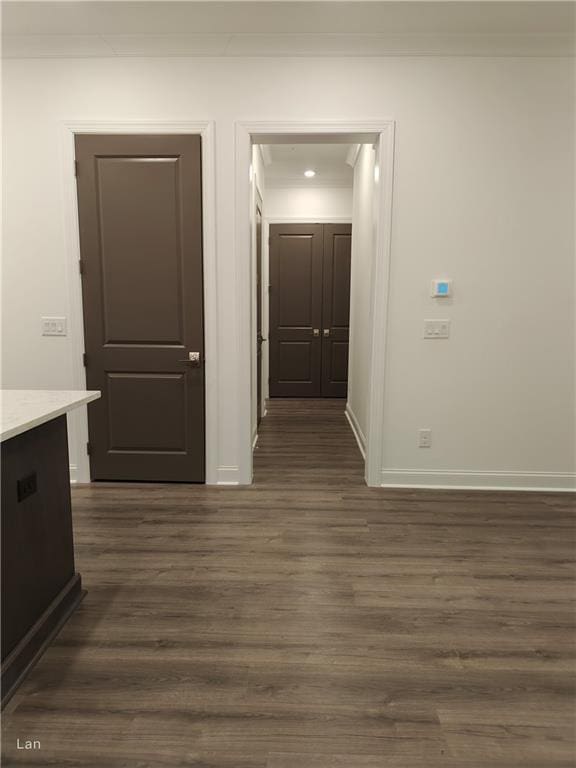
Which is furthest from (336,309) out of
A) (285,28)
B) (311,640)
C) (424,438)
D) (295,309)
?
(311,640)

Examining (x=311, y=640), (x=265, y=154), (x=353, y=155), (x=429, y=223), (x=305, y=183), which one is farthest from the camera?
(x=305, y=183)

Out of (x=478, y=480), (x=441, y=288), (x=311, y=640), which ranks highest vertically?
(x=441, y=288)

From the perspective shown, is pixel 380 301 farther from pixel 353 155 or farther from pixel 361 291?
pixel 353 155

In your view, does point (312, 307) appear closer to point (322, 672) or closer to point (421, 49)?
point (421, 49)

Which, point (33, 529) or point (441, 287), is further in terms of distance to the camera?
point (441, 287)

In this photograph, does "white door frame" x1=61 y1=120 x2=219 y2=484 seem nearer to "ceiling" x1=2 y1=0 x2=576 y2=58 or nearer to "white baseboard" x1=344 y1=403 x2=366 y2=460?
"ceiling" x1=2 y1=0 x2=576 y2=58

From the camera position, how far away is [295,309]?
636 centimetres

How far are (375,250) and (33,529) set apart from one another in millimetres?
2594

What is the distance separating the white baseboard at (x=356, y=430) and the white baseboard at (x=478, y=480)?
0.64 meters

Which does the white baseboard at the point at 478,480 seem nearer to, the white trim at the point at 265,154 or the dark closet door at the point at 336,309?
the dark closet door at the point at 336,309

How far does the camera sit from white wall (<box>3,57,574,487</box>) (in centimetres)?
301

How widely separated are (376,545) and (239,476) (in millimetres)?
1208

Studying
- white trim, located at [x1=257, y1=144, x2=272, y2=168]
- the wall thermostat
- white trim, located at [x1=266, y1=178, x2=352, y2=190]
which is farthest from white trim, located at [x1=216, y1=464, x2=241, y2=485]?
white trim, located at [x1=266, y1=178, x2=352, y2=190]

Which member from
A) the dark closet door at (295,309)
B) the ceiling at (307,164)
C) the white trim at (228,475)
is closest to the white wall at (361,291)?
the ceiling at (307,164)
